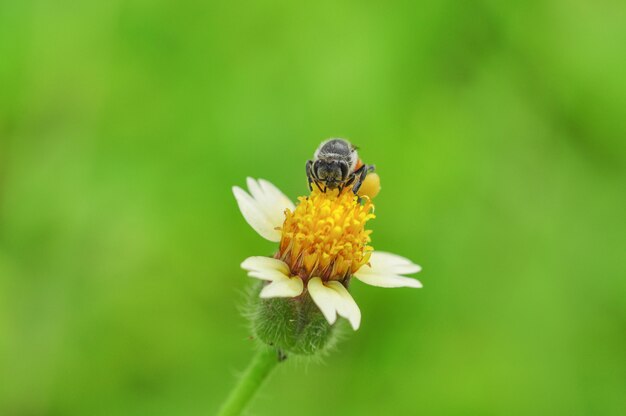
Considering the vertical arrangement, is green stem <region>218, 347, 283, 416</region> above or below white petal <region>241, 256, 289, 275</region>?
below

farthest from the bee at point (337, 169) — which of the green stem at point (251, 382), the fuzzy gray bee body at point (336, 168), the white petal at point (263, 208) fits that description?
the green stem at point (251, 382)

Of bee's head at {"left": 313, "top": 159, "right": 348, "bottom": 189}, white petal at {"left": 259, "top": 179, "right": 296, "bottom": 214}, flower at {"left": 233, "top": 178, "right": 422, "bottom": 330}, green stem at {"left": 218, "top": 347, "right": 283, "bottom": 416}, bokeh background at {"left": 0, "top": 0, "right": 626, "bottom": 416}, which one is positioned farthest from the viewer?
bokeh background at {"left": 0, "top": 0, "right": 626, "bottom": 416}

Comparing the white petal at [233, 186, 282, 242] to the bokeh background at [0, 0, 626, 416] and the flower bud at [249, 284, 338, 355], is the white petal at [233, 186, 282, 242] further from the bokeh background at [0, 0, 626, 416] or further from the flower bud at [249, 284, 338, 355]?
the bokeh background at [0, 0, 626, 416]

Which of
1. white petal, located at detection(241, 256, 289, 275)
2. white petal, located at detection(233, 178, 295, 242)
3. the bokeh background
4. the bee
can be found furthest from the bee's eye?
the bokeh background

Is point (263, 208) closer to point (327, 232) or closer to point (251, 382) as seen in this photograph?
point (327, 232)

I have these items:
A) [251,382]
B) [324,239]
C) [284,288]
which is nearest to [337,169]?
[324,239]

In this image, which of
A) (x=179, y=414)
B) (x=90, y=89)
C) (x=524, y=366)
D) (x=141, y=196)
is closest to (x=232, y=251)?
(x=141, y=196)

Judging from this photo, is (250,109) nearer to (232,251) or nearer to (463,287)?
(232,251)
